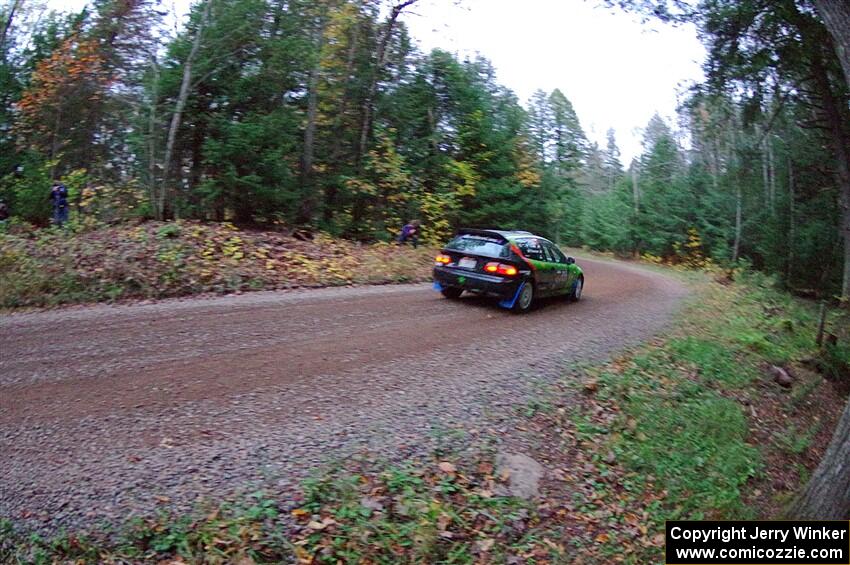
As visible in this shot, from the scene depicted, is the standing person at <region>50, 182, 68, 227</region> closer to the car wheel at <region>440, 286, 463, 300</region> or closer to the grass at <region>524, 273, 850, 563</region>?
the car wheel at <region>440, 286, 463, 300</region>

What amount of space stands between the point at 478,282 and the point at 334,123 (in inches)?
466

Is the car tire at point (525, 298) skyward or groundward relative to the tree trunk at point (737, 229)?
groundward

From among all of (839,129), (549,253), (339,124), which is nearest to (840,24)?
(549,253)

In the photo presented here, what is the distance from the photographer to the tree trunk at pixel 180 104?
50.9ft

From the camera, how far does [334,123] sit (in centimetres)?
1969

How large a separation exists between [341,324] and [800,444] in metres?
6.85

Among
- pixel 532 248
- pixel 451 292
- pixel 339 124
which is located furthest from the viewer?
pixel 339 124

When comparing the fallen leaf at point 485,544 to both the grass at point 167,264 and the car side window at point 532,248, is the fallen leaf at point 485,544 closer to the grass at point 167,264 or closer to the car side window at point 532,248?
the car side window at point 532,248

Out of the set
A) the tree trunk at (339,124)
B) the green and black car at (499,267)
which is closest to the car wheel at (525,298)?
the green and black car at (499,267)

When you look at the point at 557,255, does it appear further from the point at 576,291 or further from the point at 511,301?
the point at 511,301

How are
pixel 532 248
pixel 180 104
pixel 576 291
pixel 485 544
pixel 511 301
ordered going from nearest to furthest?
1. pixel 485 544
2. pixel 511 301
3. pixel 532 248
4. pixel 576 291
5. pixel 180 104

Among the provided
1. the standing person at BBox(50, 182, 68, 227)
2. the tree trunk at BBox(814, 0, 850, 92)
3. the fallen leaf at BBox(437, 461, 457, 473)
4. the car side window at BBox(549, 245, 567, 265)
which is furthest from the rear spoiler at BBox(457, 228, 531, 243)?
the standing person at BBox(50, 182, 68, 227)

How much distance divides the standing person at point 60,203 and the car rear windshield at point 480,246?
44.2 ft

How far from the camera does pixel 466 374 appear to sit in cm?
702
